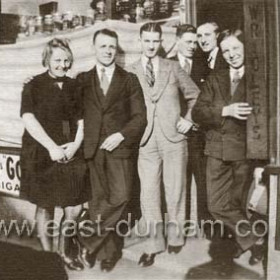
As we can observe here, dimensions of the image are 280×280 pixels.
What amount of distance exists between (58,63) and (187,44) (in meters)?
0.45

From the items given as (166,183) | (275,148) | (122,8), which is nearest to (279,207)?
(275,148)

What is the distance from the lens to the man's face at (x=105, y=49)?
81.9 inches

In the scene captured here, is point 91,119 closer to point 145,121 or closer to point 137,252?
point 145,121

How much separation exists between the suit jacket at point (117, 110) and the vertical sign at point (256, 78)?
14.7 inches

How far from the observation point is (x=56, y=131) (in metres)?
2.10

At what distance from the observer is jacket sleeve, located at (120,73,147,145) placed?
2.09 meters

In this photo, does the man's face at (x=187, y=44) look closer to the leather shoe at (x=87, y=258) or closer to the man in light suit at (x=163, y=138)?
the man in light suit at (x=163, y=138)

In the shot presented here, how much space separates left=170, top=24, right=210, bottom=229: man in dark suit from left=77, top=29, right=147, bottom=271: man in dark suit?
0.18 m

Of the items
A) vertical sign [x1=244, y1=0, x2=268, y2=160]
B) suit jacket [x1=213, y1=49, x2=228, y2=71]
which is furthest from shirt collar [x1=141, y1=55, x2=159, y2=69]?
vertical sign [x1=244, y1=0, x2=268, y2=160]

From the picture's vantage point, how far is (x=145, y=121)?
2.10 m

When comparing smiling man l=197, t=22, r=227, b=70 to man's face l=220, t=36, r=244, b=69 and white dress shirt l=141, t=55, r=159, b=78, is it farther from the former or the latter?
white dress shirt l=141, t=55, r=159, b=78

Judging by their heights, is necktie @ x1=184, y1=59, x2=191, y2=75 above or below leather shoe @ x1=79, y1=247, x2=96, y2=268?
above

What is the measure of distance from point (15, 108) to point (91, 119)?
276mm

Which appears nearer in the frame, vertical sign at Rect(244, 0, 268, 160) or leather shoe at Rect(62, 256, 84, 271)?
vertical sign at Rect(244, 0, 268, 160)
